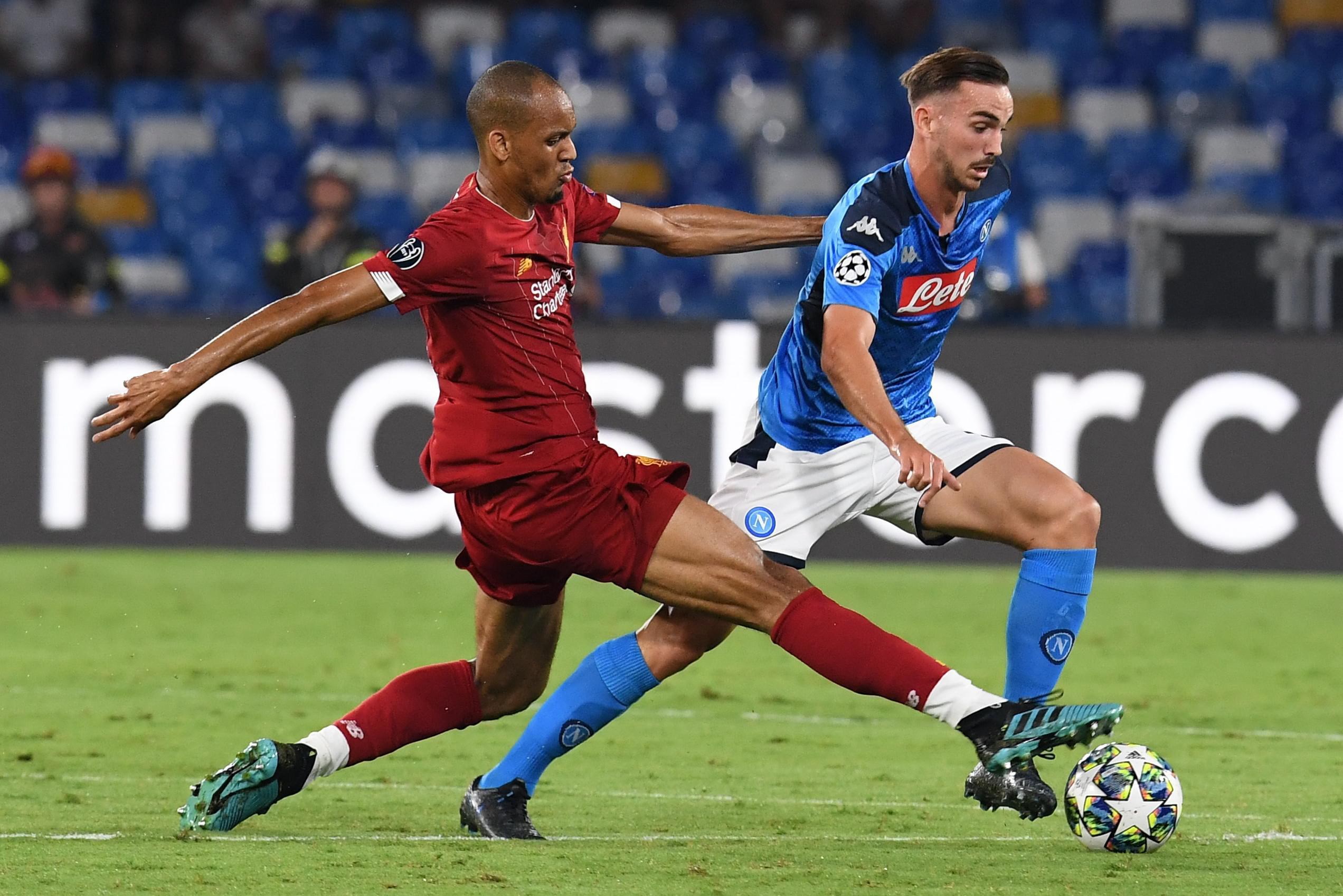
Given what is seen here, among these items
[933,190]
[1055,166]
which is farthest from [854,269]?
[1055,166]

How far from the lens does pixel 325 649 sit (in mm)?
8266

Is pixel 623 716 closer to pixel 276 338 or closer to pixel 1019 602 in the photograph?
pixel 1019 602

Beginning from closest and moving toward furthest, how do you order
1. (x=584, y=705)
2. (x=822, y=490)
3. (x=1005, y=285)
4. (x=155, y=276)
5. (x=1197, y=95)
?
(x=584, y=705), (x=822, y=490), (x=1005, y=285), (x=155, y=276), (x=1197, y=95)

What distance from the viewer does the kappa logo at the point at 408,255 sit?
4477mm

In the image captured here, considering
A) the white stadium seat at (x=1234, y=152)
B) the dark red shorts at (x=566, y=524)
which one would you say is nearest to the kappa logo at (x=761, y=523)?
the dark red shorts at (x=566, y=524)

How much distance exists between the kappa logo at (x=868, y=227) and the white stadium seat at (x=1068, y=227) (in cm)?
1026

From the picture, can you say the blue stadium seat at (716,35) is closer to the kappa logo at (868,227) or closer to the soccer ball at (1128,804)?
the kappa logo at (868,227)

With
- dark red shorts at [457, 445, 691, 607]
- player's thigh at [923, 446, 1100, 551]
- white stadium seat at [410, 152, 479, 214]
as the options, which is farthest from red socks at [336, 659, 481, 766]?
white stadium seat at [410, 152, 479, 214]

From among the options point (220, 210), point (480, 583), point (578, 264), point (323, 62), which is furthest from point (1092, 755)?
point (323, 62)

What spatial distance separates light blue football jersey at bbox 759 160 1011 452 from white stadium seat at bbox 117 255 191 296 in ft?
33.7

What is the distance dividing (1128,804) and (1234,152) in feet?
39.8

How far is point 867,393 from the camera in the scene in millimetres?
4621

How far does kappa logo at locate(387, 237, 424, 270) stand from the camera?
4.48 meters

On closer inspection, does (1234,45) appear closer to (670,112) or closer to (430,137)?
(670,112)
